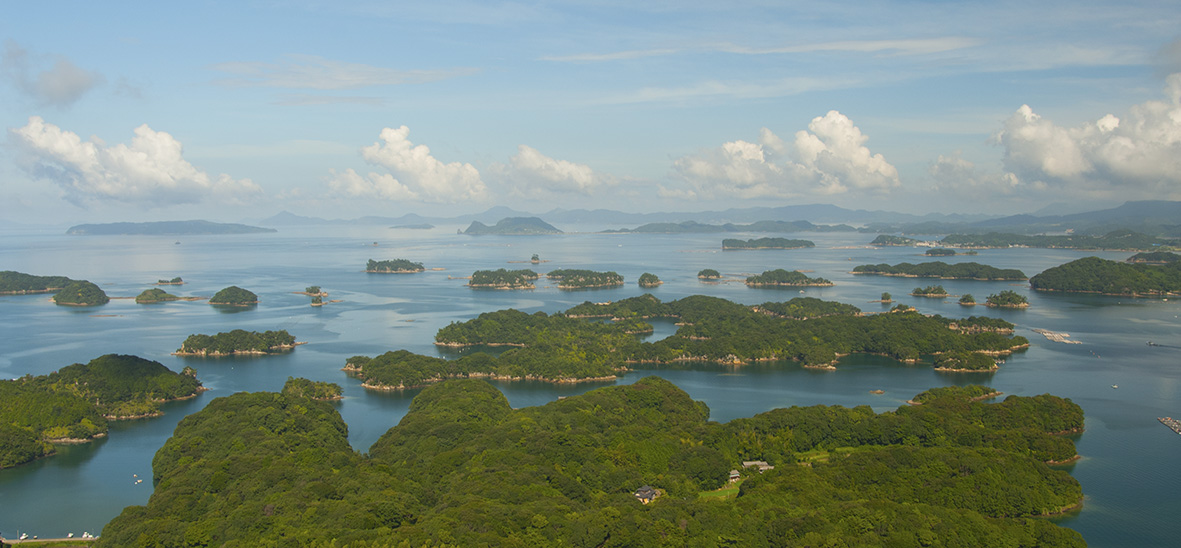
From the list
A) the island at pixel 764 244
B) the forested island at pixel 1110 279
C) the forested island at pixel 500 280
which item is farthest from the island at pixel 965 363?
the island at pixel 764 244

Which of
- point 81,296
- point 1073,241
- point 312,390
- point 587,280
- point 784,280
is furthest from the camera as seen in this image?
point 1073,241

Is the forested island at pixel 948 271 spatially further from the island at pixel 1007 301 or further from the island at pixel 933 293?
the island at pixel 1007 301

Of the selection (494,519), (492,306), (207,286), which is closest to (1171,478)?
(494,519)

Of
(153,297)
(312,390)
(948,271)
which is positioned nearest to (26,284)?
(153,297)

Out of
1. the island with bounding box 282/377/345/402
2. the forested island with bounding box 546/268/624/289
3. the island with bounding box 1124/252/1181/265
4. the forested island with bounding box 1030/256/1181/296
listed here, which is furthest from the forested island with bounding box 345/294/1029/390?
the island with bounding box 1124/252/1181/265

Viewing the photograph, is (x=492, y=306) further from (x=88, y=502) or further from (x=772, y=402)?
(x=88, y=502)

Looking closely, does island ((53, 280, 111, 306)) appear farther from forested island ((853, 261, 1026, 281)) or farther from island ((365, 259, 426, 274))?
forested island ((853, 261, 1026, 281))

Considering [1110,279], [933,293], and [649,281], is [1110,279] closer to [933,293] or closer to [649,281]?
[933,293]
